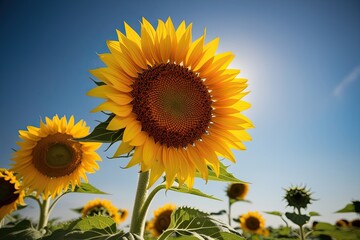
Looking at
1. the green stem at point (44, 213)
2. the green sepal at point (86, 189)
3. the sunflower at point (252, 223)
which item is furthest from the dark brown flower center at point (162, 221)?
the sunflower at point (252, 223)

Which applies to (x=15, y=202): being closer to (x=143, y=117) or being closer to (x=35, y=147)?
(x=35, y=147)

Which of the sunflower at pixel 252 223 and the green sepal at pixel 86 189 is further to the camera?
the sunflower at pixel 252 223

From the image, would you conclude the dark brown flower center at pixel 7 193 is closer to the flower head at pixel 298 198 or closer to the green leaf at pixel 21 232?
the green leaf at pixel 21 232

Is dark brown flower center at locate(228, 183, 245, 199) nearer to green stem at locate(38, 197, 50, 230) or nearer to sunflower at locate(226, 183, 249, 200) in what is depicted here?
sunflower at locate(226, 183, 249, 200)

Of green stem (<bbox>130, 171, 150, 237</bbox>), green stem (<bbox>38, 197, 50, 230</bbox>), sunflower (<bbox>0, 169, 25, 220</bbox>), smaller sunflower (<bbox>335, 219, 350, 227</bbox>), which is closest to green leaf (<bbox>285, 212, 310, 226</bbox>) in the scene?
green stem (<bbox>130, 171, 150, 237</bbox>)

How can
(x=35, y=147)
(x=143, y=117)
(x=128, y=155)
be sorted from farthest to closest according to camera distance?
(x=35, y=147) → (x=143, y=117) → (x=128, y=155)

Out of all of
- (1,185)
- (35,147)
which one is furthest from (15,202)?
(35,147)
